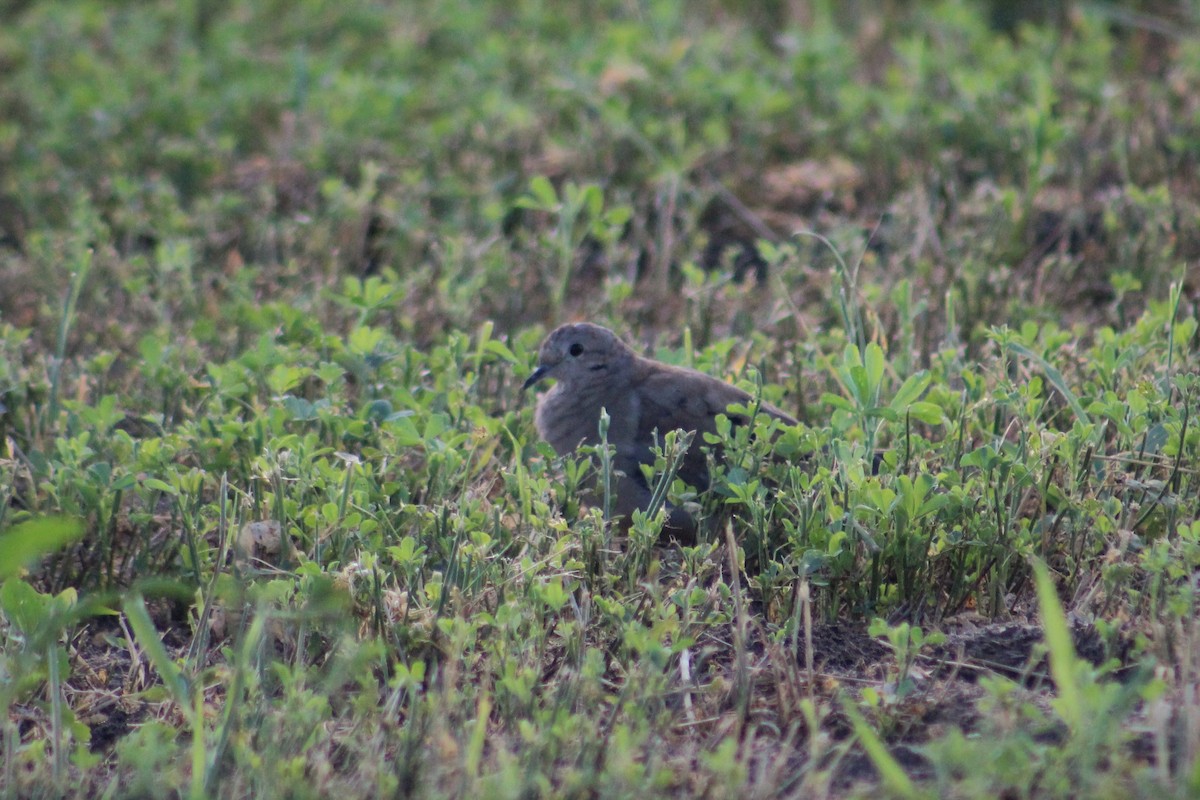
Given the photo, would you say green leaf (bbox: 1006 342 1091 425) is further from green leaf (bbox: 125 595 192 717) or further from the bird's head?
green leaf (bbox: 125 595 192 717)

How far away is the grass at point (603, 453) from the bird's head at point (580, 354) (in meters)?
0.11

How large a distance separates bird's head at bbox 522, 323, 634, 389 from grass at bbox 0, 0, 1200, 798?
0.35 ft

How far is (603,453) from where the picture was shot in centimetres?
357

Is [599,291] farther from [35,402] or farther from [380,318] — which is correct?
[35,402]

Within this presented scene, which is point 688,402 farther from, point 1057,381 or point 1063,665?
point 1063,665

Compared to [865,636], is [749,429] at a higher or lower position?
higher

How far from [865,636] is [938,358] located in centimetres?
136

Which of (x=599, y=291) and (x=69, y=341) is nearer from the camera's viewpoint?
(x=69, y=341)

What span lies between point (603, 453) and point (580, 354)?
3.96 ft

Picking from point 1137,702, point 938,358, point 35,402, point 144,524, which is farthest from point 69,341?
point 1137,702

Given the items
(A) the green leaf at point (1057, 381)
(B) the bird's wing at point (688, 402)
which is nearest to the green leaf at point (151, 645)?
(B) the bird's wing at point (688, 402)

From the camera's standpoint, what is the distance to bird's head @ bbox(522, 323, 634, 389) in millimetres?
4707

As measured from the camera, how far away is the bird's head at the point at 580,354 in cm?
471

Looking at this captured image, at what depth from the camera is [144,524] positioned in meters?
3.97
